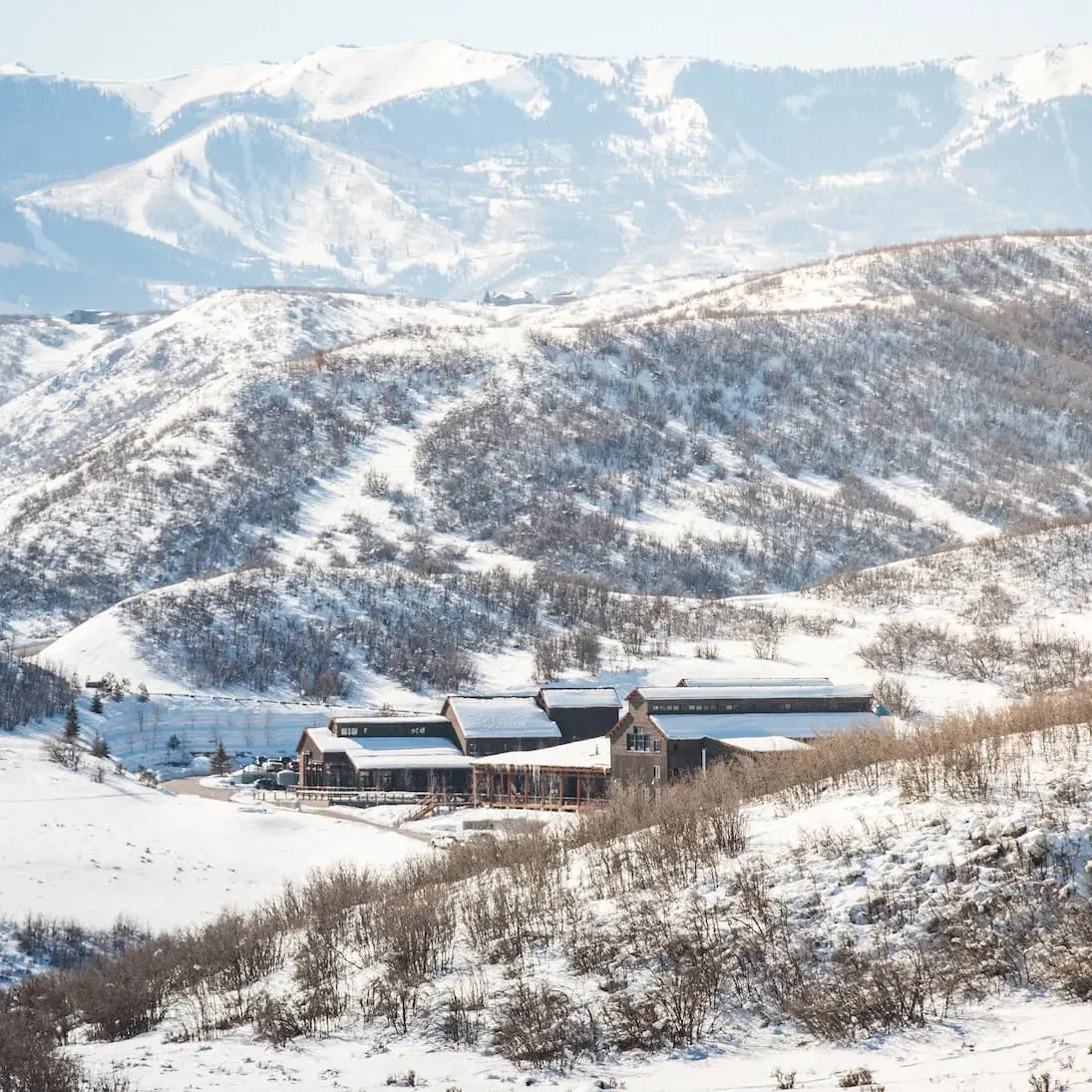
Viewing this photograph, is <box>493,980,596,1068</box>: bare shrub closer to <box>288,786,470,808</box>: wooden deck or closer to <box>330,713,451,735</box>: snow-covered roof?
<box>288,786,470,808</box>: wooden deck

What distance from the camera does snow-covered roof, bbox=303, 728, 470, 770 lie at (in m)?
94.0

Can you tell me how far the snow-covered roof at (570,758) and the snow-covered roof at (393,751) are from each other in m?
7.30

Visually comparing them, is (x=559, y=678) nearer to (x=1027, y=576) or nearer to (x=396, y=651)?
(x=396, y=651)

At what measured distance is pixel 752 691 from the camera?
8856 cm

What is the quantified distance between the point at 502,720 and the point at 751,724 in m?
24.8

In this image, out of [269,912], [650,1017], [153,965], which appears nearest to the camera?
[650,1017]

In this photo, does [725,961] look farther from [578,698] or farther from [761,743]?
[578,698]

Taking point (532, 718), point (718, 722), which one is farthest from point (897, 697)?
point (718, 722)

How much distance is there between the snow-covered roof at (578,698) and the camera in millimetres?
102938

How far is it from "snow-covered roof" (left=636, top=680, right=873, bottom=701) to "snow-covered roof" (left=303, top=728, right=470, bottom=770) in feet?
49.0

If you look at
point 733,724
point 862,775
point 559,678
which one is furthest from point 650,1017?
point 559,678

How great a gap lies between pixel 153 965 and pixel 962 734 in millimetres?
18598

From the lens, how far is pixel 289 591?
153 meters

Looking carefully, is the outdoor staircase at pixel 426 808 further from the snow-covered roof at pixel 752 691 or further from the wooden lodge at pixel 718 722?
the snow-covered roof at pixel 752 691
